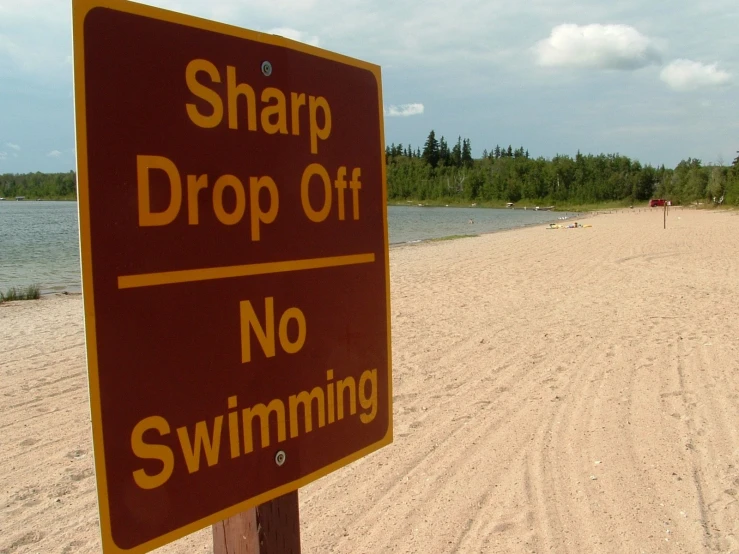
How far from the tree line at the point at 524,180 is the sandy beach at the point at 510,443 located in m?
65.6

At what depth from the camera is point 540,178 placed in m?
108

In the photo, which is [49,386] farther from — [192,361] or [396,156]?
[396,156]

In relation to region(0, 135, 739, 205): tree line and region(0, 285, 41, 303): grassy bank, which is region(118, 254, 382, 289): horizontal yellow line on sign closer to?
region(0, 285, 41, 303): grassy bank

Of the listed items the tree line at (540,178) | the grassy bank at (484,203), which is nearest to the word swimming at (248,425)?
the tree line at (540,178)

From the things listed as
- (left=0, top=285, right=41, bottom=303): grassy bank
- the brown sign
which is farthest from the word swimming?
(left=0, top=285, right=41, bottom=303): grassy bank

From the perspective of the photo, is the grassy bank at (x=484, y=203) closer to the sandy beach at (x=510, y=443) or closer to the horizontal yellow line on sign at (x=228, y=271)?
the sandy beach at (x=510, y=443)

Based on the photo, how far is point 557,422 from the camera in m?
4.62

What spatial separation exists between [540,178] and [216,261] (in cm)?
11257

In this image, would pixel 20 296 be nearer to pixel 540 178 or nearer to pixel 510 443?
pixel 510 443

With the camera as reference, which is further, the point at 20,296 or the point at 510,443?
the point at 20,296

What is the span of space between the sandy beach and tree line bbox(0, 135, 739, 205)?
65.6 m

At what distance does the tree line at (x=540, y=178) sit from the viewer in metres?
79.4

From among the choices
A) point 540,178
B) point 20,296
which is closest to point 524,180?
point 540,178

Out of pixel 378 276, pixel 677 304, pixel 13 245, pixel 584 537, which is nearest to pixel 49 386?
pixel 584 537
